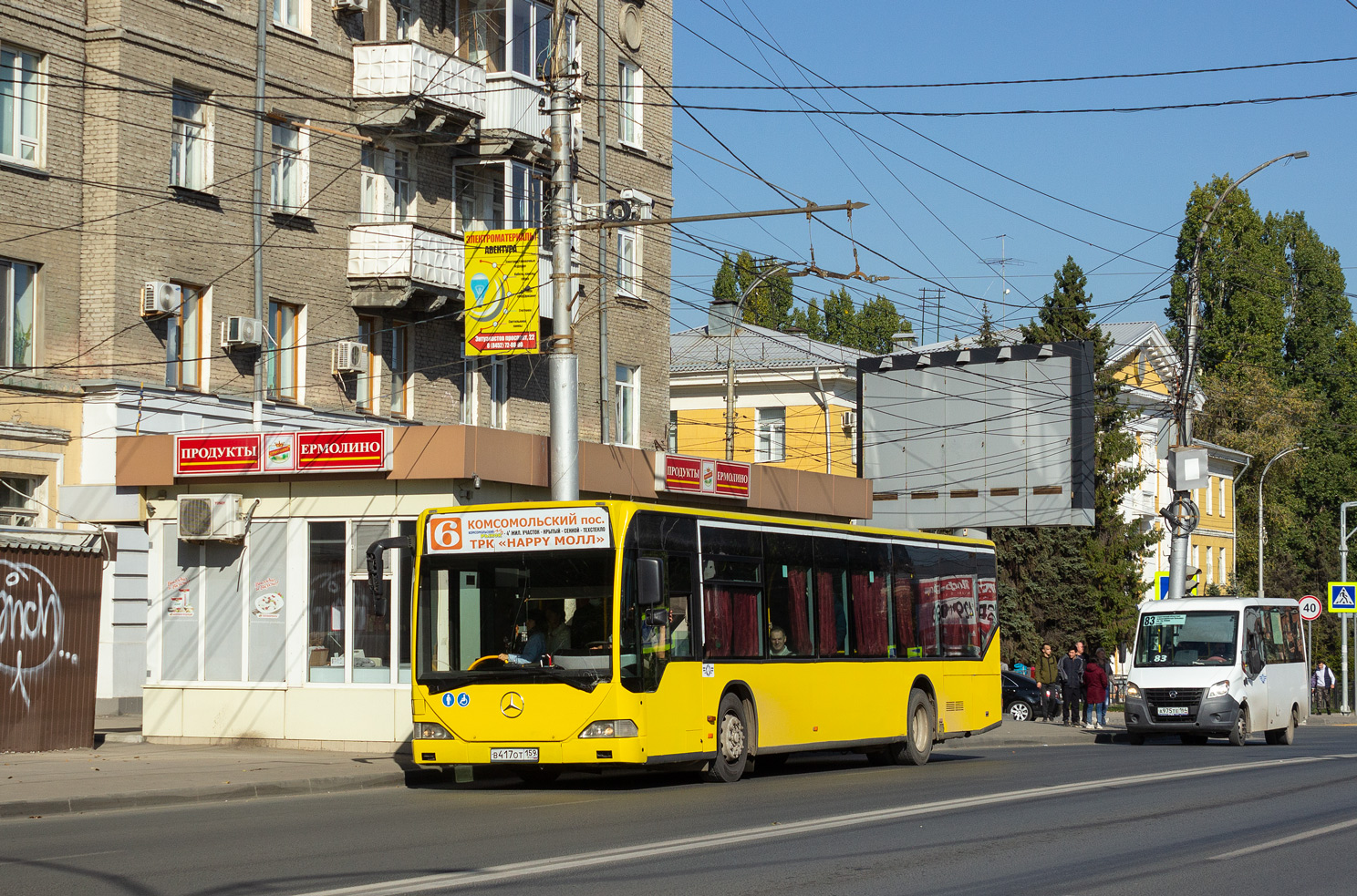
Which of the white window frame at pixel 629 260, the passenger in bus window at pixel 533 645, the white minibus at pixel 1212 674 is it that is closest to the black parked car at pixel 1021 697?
the white minibus at pixel 1212 674

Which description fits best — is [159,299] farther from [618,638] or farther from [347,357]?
[618,638]

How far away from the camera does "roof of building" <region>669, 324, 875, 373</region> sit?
5928 centimetres

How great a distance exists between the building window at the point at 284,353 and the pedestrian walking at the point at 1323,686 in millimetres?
39841

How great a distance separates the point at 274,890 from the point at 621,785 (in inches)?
340

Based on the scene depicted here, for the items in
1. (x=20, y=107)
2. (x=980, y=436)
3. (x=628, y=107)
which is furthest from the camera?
(x=980, y=436)

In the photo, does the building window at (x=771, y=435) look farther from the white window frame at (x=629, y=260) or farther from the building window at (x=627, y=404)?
the white window frame at (x=629, y=260)

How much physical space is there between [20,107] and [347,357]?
718cm

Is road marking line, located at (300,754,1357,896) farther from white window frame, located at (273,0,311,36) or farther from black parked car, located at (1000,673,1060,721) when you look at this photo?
black parked car, located at (1000,673,1060,721)

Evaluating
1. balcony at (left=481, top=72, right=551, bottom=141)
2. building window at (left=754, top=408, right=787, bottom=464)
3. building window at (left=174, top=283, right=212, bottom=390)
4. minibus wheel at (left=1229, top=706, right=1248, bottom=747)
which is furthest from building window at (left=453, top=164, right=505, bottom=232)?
building window at (left=754, top=408, right=787, bottom=464)

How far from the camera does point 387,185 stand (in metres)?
32.1

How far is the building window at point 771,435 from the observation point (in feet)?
195

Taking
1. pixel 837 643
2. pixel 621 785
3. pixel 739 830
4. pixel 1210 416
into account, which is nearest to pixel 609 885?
pixel 739 830

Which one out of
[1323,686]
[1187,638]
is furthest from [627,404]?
[1323,686]

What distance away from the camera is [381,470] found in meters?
21.1
